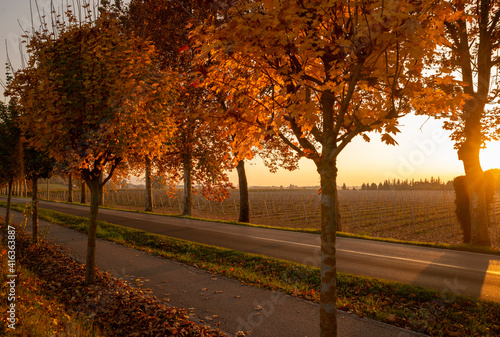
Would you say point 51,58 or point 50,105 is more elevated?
point 51,58

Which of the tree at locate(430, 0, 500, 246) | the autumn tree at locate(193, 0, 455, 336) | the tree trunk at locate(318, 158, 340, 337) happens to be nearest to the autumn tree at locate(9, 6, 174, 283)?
the autumn tree at locate(193, 0, 455, 336)

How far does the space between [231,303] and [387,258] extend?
Result: 6.02 meters

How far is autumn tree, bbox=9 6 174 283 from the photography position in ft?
21.0

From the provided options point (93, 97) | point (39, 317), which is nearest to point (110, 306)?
point (39, 317)

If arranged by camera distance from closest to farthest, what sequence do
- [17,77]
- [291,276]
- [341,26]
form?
1. [341,26]
2. [17,77]
3. [291,276]

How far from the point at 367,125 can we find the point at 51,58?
21.7ft

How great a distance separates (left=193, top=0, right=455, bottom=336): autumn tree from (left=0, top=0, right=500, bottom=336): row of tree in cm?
2

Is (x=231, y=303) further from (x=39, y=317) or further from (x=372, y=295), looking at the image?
(x=39, y=317)

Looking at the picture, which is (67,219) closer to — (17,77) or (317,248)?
(17,77)

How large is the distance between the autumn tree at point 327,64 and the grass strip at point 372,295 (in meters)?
2.96

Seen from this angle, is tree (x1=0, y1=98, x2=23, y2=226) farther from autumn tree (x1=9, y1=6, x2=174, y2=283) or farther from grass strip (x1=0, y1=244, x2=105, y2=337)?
grass strip (x1=0, y1=244, x2=105, y2=337)

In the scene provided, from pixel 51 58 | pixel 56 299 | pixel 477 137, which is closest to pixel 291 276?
Result: pixel 56 299

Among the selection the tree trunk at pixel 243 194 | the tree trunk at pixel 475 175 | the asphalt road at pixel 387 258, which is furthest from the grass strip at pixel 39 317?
the tree trunk at pixel 243 194

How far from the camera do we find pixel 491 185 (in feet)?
54.2
